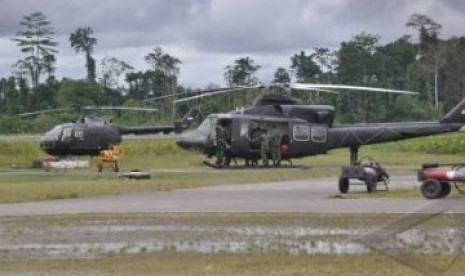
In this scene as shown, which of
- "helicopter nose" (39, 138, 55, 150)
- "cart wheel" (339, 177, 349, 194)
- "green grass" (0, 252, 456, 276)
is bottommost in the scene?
"green grass" (0, 252, 456, 276)

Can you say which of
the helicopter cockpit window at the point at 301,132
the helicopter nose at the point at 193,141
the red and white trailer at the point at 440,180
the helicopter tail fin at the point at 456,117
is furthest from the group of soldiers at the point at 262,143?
the red and white trailer at the point at 440,180

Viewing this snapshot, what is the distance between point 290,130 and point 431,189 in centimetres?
1919

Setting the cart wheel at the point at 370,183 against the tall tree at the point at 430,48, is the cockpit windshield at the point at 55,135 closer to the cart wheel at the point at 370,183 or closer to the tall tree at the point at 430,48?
the cart wheel at the point at 370,183

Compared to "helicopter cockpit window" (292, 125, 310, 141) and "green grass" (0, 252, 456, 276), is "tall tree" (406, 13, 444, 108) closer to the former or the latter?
"helicopter cockpit window" (292, 125, 310, 141)

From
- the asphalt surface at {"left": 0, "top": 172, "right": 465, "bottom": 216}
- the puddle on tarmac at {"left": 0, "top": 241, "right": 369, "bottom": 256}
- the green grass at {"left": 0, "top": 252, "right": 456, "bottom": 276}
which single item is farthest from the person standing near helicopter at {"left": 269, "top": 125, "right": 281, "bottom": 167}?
the green grass at {"left": 0, "top": 252, "right": 456, "bottom": 276}

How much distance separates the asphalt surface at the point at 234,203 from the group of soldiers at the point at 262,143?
43.8 ft

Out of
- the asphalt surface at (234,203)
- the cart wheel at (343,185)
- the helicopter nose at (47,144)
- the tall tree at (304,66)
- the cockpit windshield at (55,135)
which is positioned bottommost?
the asphalt surface at (234,203)

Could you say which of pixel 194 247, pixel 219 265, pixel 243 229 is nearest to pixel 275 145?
pixel 243 229

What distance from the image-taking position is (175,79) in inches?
4904

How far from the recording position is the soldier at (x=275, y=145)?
138 feet

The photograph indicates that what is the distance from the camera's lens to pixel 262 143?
138 ft

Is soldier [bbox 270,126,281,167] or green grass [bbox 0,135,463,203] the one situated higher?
soldier [bbox 270,126,281,167]

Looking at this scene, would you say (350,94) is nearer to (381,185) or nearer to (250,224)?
(381,185)

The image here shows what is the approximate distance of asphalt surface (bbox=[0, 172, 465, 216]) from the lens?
2145 cm
